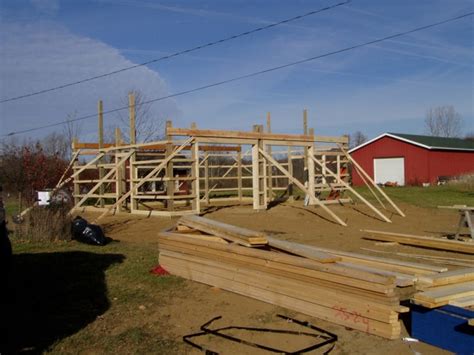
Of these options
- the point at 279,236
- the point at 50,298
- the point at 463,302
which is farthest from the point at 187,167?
the point at 463,302

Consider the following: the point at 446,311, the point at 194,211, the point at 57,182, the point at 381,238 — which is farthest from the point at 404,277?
the point at 57,182

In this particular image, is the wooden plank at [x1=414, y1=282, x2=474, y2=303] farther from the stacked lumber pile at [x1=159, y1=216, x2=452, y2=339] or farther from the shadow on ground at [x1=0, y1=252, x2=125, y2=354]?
the shadow on ground at [x1=0, y1=252, x2=125, y2=354]

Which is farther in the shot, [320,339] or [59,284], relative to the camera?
[59,284]

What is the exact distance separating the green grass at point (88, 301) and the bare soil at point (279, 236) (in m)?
0.23

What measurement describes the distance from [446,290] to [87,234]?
7.66m

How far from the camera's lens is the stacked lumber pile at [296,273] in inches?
195

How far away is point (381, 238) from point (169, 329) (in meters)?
7.22

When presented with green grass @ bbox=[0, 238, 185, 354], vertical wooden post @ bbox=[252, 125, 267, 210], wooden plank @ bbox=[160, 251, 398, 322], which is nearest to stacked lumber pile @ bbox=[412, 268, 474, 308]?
wooden plank @ bbox=[160, 251, 398, 322]

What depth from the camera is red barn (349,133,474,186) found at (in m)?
38.1

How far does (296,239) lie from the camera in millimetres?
11812

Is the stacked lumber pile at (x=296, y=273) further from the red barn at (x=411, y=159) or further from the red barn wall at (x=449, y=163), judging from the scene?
the red barn wall at (x=449, y=163)

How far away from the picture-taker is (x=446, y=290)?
17.1ft

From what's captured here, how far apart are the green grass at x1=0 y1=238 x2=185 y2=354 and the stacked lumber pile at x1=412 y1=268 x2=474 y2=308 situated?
2.45 metres

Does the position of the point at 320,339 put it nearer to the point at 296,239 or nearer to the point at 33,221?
the point at 296,239
